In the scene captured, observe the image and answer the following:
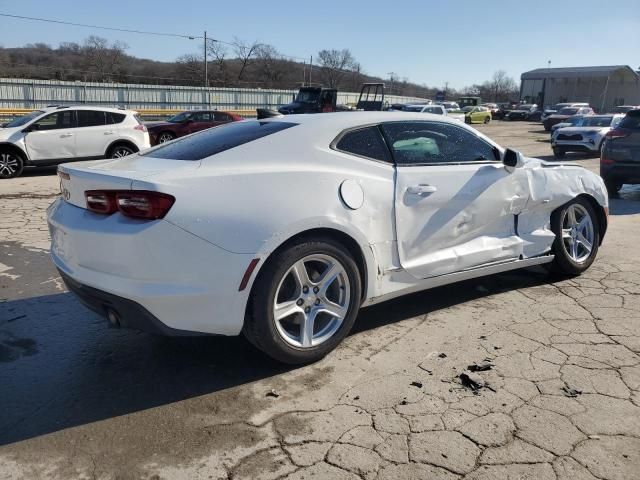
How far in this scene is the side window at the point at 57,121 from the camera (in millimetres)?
12383

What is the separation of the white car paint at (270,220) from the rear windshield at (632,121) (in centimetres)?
665

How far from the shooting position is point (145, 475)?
242 centimetres

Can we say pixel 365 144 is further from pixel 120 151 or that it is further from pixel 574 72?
pixel 574 72

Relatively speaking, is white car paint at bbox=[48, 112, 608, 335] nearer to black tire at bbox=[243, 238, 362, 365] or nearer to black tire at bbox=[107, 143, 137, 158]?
black tire at bbox=[243, 238, 362, 365]

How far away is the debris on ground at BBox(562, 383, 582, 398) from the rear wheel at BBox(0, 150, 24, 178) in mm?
12149

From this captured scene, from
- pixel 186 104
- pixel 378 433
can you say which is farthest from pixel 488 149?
pixel 186 104

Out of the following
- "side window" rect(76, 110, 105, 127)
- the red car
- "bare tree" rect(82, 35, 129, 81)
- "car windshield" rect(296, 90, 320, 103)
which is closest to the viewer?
"side window" rect(76, 110, 105, 127)

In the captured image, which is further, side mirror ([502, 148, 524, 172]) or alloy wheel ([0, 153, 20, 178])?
alloy wheel ([0, 153, 20, 178])

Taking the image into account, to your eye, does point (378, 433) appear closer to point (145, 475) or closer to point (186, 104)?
point (145, 475)

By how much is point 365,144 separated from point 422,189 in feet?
1.71

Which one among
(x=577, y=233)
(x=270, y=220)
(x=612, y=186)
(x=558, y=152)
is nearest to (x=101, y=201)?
(x=270, y=220)

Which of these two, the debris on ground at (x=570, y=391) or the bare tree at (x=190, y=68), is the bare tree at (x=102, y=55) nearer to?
the bare tree at (x=190, y=68)

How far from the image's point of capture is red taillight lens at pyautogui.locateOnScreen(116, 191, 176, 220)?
288 cm

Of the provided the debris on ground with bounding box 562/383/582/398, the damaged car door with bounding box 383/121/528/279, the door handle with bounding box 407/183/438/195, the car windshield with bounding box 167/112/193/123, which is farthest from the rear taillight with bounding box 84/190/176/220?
the car windshield with bounding box 167/112/193/123
